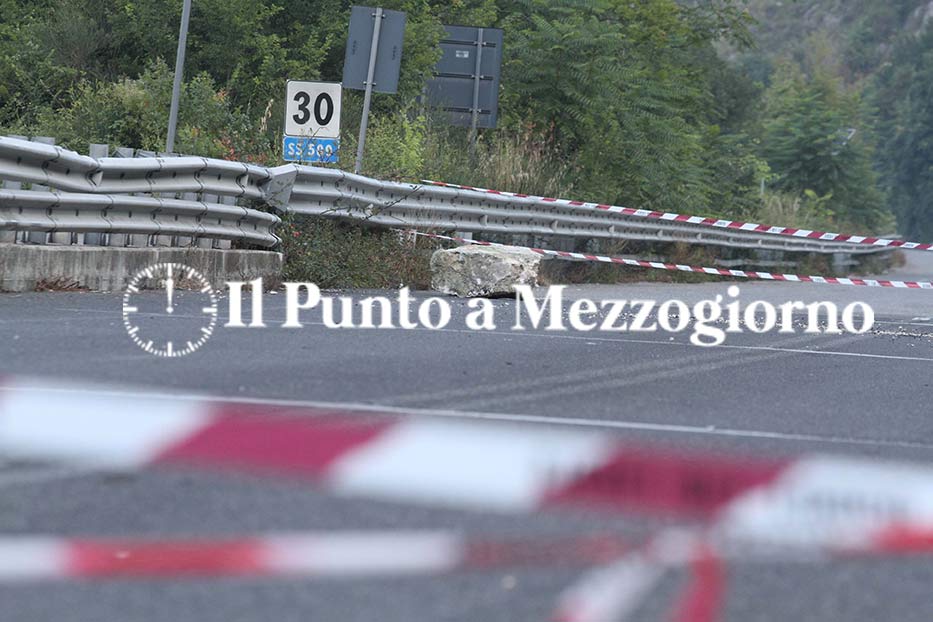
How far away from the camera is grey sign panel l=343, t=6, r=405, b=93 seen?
20484mm

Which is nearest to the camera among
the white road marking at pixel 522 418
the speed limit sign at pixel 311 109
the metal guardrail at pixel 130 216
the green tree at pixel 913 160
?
the white road marking at pixel 522 418

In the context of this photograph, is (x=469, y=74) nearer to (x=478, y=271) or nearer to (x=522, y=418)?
(x=478, y=271)

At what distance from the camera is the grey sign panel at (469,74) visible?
26.8 meters

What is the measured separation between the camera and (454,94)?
89.8ft

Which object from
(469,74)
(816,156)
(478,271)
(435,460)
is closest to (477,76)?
(469,74)

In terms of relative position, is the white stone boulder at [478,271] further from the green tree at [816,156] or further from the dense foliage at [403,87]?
the green tree at [816,156]

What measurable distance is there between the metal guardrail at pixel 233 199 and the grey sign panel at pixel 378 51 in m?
1.48

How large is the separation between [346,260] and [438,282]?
0.97 meters

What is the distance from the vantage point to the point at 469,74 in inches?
1065

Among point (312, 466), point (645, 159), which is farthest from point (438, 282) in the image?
point (312, 466)

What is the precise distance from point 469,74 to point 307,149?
8093 mm

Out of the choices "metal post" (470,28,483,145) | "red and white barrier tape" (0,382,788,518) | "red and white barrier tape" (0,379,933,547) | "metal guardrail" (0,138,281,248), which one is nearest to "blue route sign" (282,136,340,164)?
"metal guardrail" (0,138,281,248)

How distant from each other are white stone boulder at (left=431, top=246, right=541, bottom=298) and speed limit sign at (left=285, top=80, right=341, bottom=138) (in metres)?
2.49

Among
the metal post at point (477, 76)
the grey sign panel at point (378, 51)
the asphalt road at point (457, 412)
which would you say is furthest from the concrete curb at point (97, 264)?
the metal post at point (477, 76)
